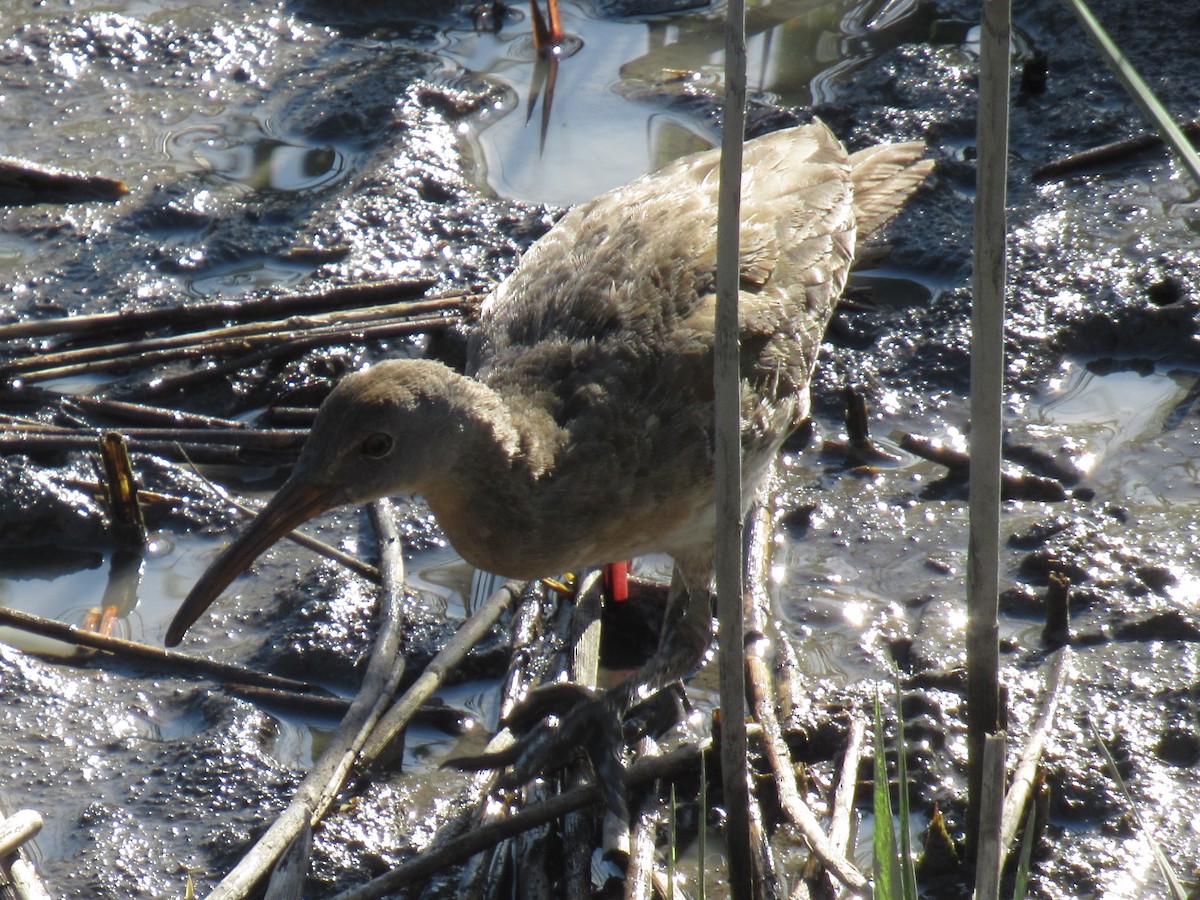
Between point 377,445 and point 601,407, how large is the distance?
0.60 metres

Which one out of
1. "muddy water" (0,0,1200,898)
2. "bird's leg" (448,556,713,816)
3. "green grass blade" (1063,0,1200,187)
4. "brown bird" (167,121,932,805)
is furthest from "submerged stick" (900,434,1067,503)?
"green grass blade" (1063,0,1200,187)

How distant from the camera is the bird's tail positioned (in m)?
4.55

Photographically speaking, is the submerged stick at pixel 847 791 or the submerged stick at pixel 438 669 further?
the submerged stick at pixel 438 669

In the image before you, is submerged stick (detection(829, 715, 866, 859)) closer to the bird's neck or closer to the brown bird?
the brown bird

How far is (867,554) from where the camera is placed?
162 inches

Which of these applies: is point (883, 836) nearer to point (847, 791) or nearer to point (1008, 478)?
point (847, 791)

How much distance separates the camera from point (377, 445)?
3234mm

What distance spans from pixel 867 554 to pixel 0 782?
2498 mm

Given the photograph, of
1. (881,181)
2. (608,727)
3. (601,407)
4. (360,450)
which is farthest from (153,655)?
(881,181)

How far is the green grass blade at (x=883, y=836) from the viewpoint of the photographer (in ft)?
6.94

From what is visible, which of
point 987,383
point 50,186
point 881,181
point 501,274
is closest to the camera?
point 987,383

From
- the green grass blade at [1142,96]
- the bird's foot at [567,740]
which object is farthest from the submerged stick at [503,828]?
the green grass blade at [1142,96]

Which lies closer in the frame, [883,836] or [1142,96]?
[1142,96]

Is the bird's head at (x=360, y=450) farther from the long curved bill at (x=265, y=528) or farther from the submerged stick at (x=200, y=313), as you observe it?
the submerged stick at (x=200, y=313)
